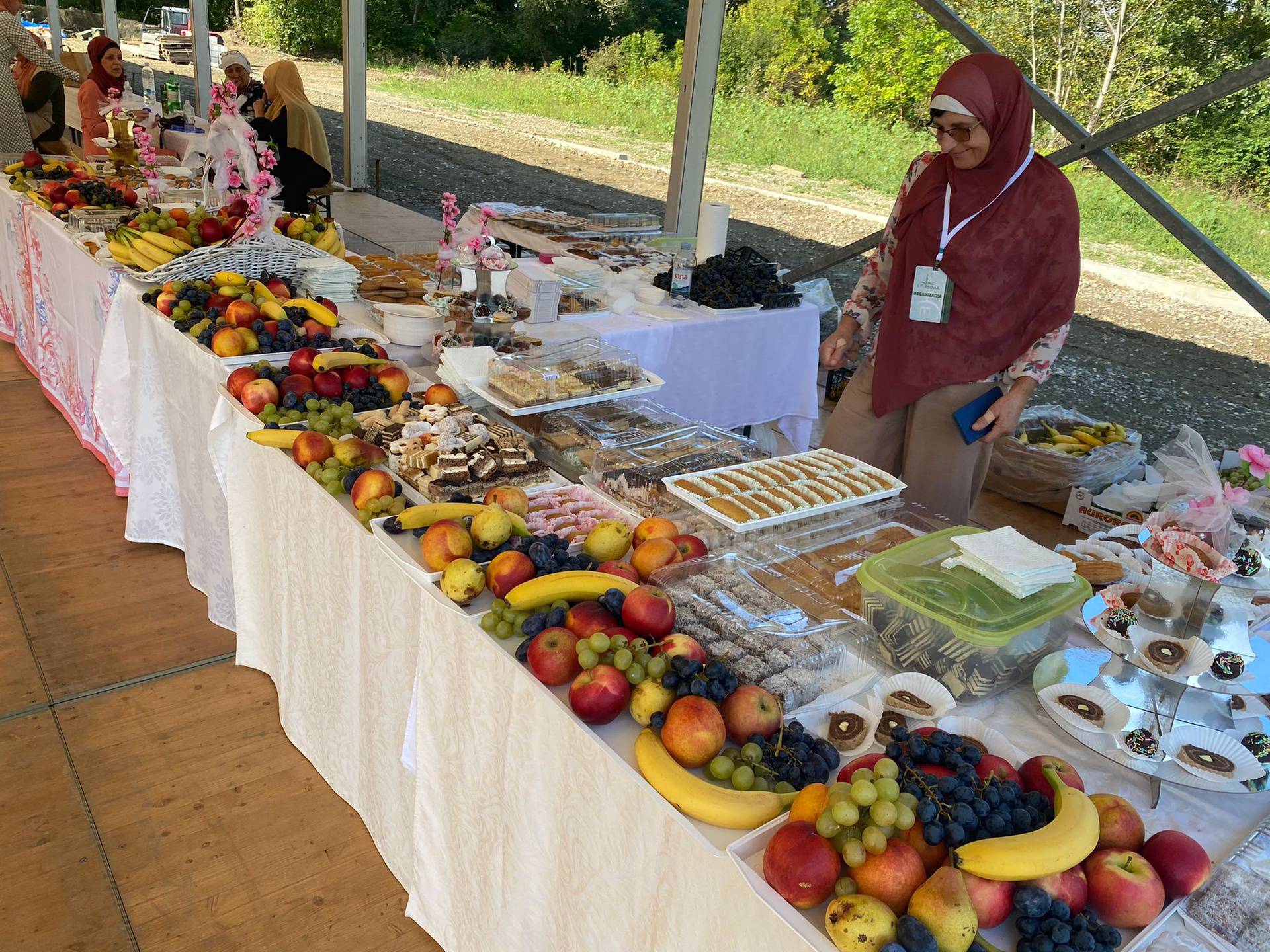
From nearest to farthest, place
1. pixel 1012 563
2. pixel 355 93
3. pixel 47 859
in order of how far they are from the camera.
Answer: pixel 1012 563
pixel 47 859
pixel 355 93

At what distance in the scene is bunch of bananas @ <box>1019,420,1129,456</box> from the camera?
13.6 ft

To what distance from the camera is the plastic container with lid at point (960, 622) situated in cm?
128

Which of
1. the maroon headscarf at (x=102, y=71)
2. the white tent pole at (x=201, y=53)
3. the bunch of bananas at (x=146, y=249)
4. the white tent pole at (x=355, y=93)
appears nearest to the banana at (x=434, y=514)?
the bunch of bananas at (x=146, y=249)

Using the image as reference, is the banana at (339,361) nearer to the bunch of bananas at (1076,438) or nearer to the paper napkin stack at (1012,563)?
the paper napkin stack at (1012,563)

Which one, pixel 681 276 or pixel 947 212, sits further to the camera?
pixel 681 276

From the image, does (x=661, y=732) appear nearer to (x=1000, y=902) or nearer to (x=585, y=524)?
(x=1000, y=902)

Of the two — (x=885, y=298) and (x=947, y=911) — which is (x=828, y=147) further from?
(x=947, y=911)

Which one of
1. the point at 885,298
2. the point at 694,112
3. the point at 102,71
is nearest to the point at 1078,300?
the point at 694,112

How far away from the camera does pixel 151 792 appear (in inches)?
84.8

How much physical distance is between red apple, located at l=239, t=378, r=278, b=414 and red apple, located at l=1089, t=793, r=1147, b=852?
1.77m

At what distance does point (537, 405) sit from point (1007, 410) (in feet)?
3.83

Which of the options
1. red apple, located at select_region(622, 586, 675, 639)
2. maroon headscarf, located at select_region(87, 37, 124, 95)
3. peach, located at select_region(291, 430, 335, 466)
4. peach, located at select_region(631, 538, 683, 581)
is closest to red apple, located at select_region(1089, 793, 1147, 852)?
red apple, located at select_region(622, 586, 675, 639)

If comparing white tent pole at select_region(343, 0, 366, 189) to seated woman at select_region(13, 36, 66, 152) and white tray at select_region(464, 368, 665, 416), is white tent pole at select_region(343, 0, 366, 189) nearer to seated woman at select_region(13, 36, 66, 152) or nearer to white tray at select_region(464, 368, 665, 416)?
seated woman at select_region(13, 36, 66, 152)

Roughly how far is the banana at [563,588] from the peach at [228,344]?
4.46 ft
